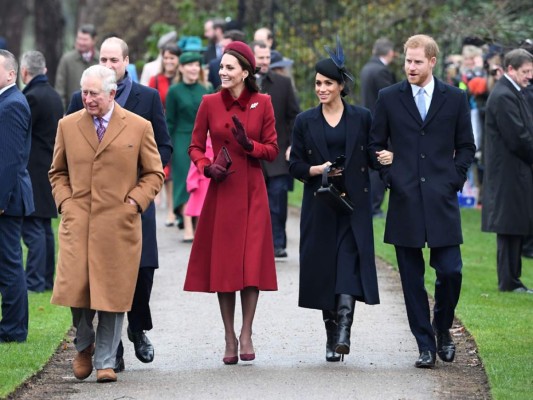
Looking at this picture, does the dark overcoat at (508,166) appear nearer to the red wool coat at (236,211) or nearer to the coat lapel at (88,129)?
the red wool coat at (236,211)

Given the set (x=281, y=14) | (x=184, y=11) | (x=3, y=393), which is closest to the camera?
(x=3, y=393)

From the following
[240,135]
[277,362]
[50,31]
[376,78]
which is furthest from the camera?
[50,31]

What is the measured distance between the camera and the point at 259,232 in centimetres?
941

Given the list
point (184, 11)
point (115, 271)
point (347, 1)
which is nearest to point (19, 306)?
point (115, 271)

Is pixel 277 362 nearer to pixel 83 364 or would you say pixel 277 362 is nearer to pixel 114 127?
pixel 83 364

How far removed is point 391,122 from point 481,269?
5.44 metres

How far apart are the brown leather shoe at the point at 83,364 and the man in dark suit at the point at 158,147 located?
0.42 m

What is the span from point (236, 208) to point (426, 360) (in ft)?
5.25

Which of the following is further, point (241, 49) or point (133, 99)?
point (241, 49)

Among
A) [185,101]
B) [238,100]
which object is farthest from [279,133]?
[238,100]

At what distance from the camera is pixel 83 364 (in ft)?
28.4

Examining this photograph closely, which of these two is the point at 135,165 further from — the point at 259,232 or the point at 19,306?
the point at 19,306

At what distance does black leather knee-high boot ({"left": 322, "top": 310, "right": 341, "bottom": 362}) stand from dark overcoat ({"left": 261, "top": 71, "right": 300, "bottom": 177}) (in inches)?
203

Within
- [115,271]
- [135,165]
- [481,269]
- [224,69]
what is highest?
[224,69]
